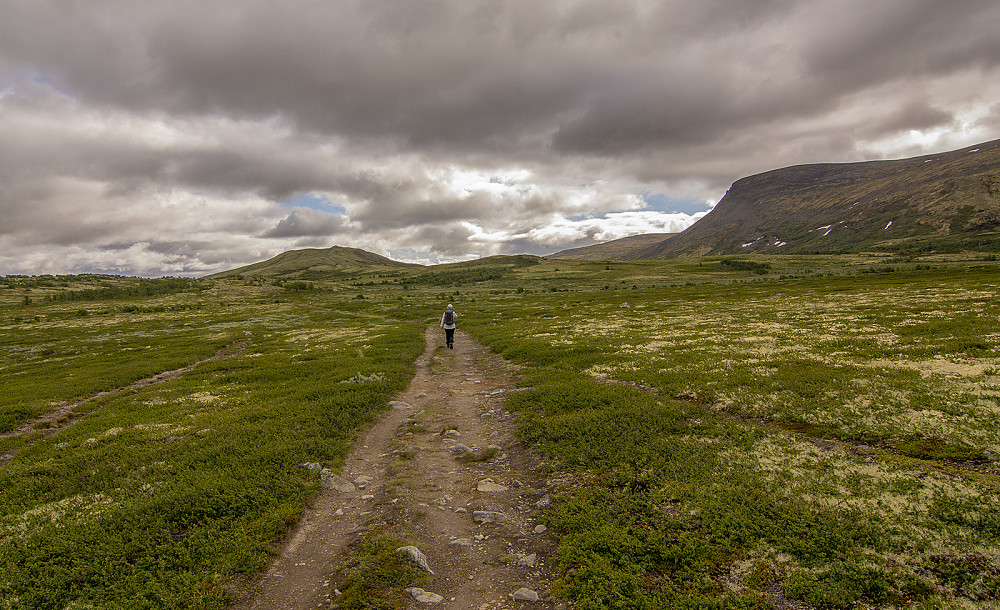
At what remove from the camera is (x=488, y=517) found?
10.4 meters

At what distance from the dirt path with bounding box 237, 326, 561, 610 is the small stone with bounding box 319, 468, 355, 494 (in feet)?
0.53

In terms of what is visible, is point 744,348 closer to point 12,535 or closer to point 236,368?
point 12,535

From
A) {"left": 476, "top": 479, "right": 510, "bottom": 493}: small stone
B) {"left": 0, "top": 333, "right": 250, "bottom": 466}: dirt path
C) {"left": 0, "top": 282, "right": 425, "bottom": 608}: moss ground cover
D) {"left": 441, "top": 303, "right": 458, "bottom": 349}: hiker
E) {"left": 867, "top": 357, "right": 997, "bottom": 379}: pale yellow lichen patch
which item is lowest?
{"left": 476, "top": 479, "right": 510, "bottom": 493}: small stone

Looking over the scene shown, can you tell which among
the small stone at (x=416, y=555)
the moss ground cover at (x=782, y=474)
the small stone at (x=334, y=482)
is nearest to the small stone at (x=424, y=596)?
the small stone at (x=416, y=555)

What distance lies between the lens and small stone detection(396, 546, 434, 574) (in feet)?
27.8

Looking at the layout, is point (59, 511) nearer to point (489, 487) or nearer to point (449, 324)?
point (489, 487)

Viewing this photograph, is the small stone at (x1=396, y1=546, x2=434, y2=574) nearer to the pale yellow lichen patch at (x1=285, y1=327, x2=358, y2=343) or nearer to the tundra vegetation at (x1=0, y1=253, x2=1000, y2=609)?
the tundra vegetation at (x1=0, y1=253, x2=1000, y2=609)

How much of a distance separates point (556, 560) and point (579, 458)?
439 cm

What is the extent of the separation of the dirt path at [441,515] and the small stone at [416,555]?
0.16 m

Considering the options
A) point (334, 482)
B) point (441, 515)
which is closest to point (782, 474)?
point (441, 515)

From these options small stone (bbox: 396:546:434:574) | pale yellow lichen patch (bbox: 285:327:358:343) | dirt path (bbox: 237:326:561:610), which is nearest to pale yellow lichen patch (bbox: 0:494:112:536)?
dirt path (bbox: 237:326:561:610)

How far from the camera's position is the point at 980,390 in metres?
14.6

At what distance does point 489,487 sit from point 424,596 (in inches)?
177

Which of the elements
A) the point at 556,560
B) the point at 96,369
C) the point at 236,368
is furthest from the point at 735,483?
the point at 96,369
